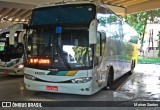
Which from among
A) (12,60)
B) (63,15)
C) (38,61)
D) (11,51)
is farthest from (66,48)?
(11,51)

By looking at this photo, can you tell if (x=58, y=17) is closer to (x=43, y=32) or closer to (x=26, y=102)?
(x=43, y=32)

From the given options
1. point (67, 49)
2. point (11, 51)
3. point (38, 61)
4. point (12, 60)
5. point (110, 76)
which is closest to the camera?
point (67, 49)

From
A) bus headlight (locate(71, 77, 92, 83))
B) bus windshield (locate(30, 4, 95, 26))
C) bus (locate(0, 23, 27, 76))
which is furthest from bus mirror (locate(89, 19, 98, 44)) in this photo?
bus (locate(0, 23, 27, 76))

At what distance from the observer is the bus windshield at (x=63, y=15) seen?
8109 millimetres

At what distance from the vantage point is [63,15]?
27.4 feet

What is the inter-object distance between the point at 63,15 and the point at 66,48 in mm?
1105

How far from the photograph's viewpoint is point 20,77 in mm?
13805

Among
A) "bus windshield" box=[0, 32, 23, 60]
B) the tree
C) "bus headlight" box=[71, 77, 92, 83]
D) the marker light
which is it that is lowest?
"bus headlight" box=[71, 77, 92, 83]

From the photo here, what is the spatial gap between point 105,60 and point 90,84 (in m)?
1.65

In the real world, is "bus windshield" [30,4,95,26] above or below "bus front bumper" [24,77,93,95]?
above

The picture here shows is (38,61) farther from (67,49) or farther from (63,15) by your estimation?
(63,15)

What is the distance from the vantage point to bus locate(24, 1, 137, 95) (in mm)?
7816

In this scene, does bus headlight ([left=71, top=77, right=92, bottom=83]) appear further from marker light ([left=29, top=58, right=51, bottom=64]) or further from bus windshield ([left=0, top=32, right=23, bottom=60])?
bus windshield ([left=0, top=32, right=23, bottom=60])

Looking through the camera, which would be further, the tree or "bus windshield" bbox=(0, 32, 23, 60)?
the tree
